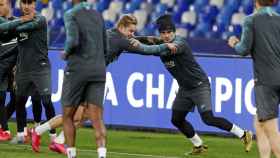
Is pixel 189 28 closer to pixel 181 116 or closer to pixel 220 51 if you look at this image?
pixel 220 51

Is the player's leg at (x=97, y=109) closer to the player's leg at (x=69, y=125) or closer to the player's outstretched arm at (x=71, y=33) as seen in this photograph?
the player's leg at (x=69, y=125)

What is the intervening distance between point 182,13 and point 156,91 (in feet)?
17.3

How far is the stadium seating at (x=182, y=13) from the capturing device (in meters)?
19.9

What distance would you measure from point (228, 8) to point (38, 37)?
7.69 m

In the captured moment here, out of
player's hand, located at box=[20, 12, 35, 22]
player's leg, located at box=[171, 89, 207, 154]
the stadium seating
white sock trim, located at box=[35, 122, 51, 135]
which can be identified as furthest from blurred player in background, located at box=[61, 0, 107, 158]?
the stadium seating

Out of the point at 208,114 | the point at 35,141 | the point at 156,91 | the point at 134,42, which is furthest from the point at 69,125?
the point at 156,91

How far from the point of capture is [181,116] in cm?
1312

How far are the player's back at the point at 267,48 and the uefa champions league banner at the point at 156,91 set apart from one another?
5.22 meters

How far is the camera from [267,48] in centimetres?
989

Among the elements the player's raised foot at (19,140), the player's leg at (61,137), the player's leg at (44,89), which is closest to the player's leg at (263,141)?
the player's leg at (61,137)

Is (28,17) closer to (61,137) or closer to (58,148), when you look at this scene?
(61,137)

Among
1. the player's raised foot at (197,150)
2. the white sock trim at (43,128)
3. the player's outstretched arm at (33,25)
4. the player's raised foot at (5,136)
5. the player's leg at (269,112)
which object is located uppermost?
the player's outstretched arm at (33,25)

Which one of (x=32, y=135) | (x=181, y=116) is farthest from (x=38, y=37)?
(x=181, y=116)

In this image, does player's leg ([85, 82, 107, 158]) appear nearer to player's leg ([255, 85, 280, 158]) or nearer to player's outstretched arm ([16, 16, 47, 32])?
player's leg ([255, 85, 280, 158])
